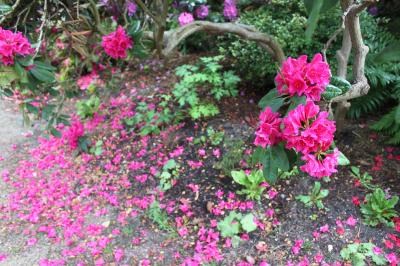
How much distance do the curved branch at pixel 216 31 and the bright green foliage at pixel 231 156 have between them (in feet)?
2.41

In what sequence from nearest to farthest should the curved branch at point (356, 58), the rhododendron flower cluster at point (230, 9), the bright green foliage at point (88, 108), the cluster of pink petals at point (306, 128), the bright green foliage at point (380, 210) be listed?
the cluster of pink petals at point (306, 128), the curved branch at point (356, 58), the bright green foliage at point (380, 210), the rhododendron flower cluster at point (230, 9), the bright green foliage at point (88, 108)

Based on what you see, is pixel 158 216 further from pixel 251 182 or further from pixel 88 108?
pixel 88 108

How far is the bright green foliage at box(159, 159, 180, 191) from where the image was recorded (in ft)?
9.18

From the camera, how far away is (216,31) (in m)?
2.51

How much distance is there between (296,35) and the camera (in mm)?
2836

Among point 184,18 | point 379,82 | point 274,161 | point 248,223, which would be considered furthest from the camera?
point 184,18

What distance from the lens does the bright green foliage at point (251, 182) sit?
248 centimetres

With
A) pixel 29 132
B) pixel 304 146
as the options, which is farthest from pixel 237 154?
pixel 29 132

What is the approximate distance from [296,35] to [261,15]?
46cm

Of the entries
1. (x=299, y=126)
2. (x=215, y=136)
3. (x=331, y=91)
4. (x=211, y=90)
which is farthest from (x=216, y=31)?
(x=299, y=126)

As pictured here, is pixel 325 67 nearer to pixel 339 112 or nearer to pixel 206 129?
pixel 339 112

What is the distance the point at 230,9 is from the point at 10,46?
228 centimetres

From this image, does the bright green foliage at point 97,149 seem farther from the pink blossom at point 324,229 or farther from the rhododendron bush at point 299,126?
the rhododendron bush at point 299,126

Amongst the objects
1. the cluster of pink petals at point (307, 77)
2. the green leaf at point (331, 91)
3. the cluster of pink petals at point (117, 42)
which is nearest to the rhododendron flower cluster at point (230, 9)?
the cluster of pink petals at point (117, 42)
